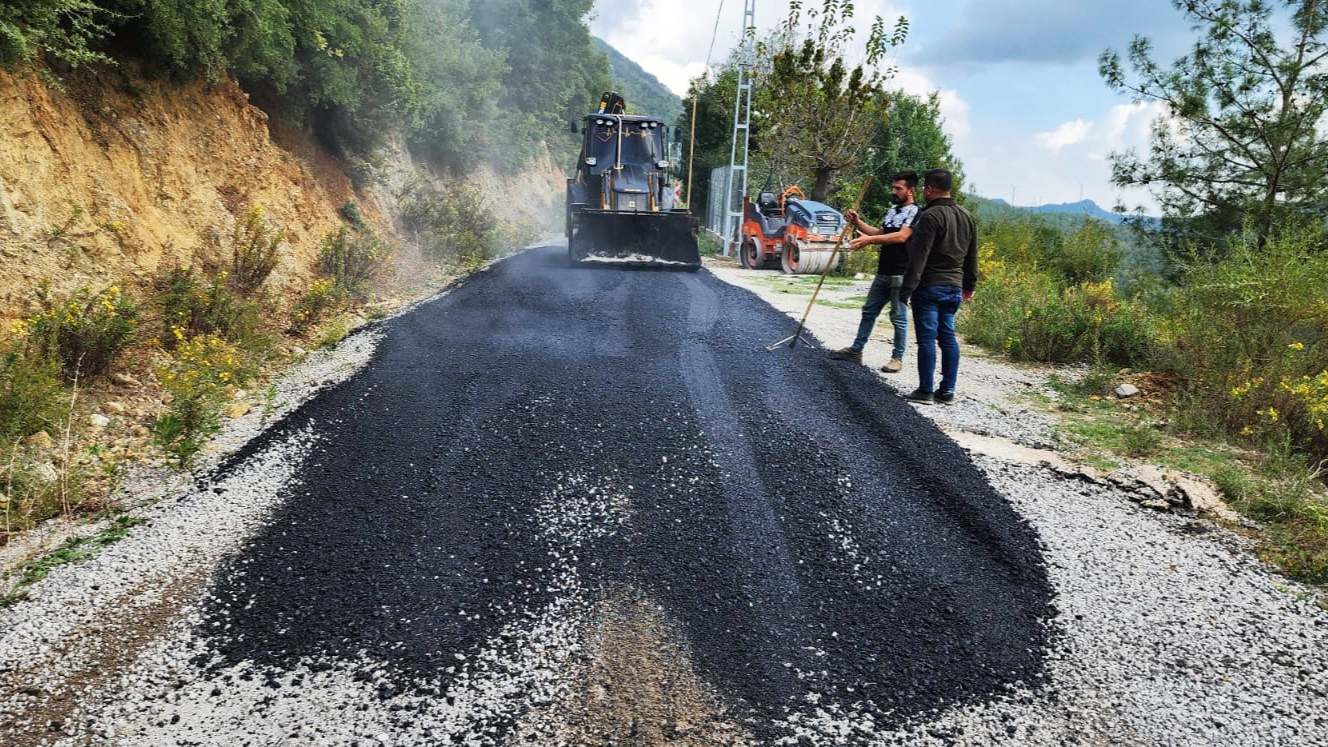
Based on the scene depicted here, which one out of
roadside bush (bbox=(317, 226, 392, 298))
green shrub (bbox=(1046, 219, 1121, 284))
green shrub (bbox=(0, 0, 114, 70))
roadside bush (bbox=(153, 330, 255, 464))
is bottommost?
roadside bush (bbox=(153, 330, 255, 464))

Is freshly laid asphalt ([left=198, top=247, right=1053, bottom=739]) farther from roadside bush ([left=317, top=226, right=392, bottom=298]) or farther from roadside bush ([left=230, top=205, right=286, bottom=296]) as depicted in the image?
roadside bush ([left=317, top=226, right=392, bottom=298])

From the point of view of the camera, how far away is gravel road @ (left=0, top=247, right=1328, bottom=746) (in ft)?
8.28

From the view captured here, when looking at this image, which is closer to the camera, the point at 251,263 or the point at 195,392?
the point at 195,392

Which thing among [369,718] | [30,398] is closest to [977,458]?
Answer: [369,718]

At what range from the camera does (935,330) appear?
6082mm

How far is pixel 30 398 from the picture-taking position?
4.15 m

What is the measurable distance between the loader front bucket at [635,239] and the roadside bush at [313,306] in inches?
245

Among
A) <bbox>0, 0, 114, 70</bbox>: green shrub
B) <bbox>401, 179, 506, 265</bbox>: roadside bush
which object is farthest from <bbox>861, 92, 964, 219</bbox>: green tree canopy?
<bbox>0, 0, 114, 70</bbox>: green shrub

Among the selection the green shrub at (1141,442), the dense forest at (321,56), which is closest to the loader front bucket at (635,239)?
the dense forest at (321,56)

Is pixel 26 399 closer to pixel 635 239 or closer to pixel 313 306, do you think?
pixel 313 306

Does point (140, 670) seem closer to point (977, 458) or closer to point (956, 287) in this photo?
point (977, 458)

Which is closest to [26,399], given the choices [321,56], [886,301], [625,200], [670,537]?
[670,537]

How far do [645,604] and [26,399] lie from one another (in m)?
3.65

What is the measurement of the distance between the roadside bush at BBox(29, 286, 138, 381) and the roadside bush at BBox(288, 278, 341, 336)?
1970 millimetres
